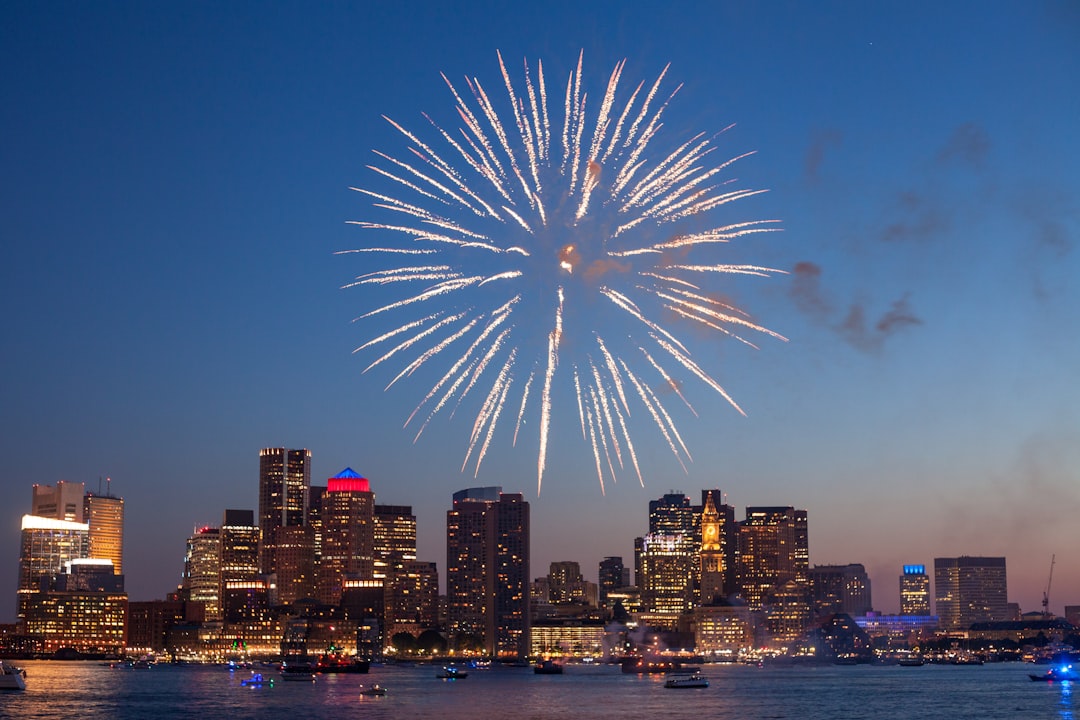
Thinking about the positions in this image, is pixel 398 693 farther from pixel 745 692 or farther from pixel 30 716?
pixel 30 716

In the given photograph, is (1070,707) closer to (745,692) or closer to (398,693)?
(745,692)

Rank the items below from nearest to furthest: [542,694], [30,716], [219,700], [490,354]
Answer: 1. [490,354]
2. [30,716]
3. [219,700]
4. [542,694]

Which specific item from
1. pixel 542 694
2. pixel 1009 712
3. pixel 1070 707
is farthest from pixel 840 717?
pixel 542 694

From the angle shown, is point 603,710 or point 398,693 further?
point 398,693

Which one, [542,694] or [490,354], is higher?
[490,354]

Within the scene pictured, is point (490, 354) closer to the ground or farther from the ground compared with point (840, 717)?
farther from the ground

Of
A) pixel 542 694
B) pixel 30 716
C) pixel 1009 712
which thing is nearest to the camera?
pixel 30 716

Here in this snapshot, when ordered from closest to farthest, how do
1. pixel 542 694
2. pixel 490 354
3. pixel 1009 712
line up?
pixel 490 354 → pixel 1009 712 → pixel 542 694

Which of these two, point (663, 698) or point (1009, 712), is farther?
point (663, 698)

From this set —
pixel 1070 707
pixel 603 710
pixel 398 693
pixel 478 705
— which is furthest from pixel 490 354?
pixel 398 693
